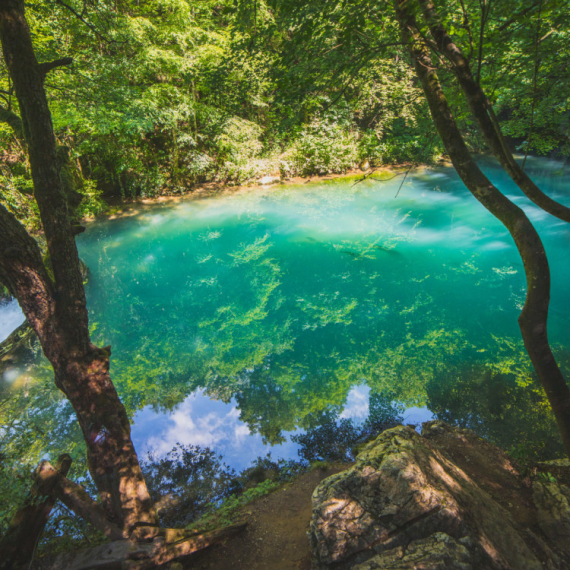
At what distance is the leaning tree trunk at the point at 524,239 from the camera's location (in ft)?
7.16

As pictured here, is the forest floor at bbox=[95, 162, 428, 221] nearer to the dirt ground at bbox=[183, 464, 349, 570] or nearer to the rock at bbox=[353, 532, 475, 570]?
the dirt ground at bbox=[183, 464, 349, 570]

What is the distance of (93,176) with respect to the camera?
13664mm

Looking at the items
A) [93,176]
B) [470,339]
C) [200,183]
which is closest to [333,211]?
[200,183]

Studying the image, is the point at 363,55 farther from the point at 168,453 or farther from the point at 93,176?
the point at 93,176

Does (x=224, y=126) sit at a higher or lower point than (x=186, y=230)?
higher

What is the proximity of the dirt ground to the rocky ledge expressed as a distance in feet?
1.81

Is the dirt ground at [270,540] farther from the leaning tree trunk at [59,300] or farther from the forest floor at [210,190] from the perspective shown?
the forest floor at [210,190]

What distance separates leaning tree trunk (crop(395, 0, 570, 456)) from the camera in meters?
2.18

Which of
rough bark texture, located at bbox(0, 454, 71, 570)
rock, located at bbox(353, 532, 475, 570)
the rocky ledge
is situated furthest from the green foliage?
rock, located at bbox(353, 532, 475, 570)

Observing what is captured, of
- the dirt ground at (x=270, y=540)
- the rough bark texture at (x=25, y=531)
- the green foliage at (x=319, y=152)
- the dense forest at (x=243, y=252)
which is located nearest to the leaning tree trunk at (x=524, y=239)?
the dense forest at (x=243, y=252)

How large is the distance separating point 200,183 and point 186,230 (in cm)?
506

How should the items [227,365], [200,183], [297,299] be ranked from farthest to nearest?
[200,183] < [297,299] < [227,365]

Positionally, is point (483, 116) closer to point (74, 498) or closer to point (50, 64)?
point (50, 64)

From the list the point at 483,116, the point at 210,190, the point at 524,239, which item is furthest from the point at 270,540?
the point at 210,190
